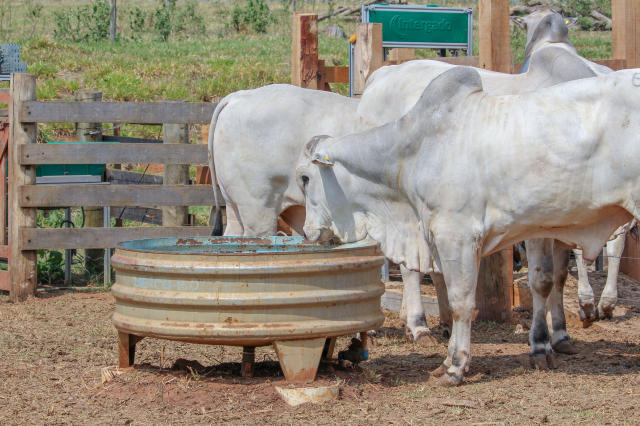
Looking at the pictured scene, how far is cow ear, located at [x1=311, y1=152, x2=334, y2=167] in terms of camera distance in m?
4.86

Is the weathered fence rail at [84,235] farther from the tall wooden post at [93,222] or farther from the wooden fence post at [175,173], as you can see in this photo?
the tall wooden post at [93,222]

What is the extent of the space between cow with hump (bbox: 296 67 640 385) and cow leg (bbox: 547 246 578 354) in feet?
1.63

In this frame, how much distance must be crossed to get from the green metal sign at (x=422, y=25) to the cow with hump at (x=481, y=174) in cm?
433

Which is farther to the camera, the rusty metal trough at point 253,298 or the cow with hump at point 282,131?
the cow with hump at point 282,131

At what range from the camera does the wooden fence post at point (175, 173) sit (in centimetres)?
876

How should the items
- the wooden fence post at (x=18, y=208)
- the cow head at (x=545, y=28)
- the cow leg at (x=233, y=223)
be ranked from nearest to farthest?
the cow head at (x=545, y=28), the cow leg at (x=233, y=223), the wooden fence post at (x=18, y=208)

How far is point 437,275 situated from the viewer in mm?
6141

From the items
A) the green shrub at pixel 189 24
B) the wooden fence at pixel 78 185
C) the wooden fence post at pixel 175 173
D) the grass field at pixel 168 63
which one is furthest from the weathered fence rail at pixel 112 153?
the green shrub at pixel 189 24

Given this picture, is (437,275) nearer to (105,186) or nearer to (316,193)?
(316,193)

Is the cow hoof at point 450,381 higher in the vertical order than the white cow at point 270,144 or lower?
lower

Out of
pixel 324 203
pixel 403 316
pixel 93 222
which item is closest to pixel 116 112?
pixel 93 222

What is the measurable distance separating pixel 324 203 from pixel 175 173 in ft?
13.7

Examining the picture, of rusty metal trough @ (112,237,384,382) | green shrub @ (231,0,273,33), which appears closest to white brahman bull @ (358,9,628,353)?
rusty metal trough @ (112,237,384,382)

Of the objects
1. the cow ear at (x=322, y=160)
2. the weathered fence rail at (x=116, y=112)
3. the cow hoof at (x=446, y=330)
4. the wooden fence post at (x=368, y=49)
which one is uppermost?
the wooden fence post at (x=368, y=49)
